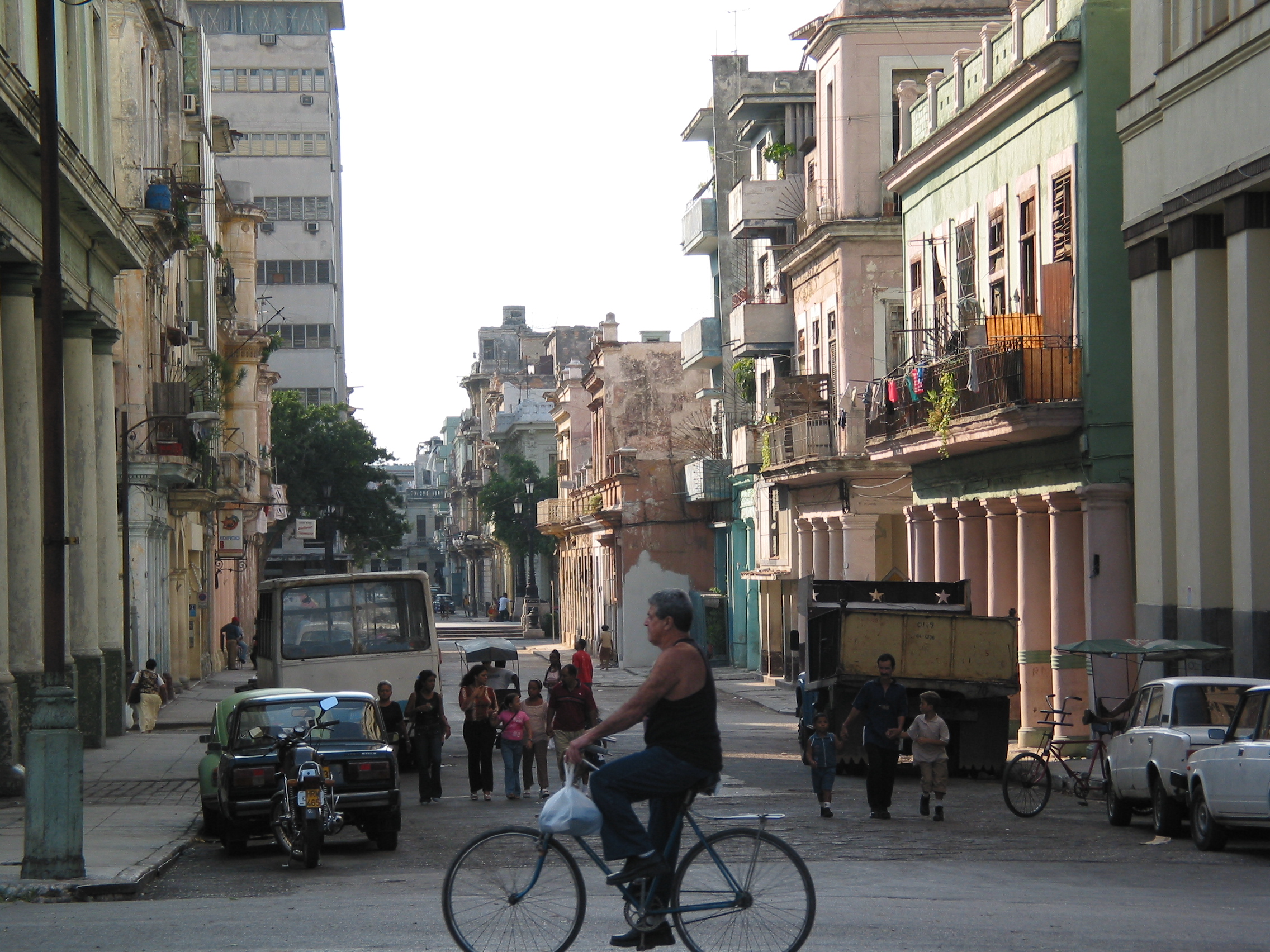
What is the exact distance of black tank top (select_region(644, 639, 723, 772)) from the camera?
27.0ft

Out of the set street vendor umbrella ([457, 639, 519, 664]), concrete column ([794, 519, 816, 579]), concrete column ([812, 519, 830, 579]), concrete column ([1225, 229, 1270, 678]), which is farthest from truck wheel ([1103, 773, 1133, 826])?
concrete column ([794, 519, 816, 579])

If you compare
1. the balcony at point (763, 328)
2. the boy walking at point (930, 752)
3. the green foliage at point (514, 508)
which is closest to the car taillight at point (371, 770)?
the boy walking at point (930, 752)

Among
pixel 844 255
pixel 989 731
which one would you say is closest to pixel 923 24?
pixel 844 255

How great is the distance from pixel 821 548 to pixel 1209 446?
1931 centimetres

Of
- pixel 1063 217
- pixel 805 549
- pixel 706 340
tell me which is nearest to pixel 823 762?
pixel 1063 217

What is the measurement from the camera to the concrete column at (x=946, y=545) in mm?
31094

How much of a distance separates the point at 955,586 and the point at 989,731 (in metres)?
3.02

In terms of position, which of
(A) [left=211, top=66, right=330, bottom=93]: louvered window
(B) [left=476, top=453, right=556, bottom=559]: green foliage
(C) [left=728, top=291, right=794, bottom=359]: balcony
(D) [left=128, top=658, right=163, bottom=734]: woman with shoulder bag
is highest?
(A) [left=211, top=66, right=330, bottom=93]: louvered window

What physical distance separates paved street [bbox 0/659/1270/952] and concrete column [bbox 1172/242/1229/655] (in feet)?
9.79

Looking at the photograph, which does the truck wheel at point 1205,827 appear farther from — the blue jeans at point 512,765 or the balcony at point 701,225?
the balcony at point 701,225

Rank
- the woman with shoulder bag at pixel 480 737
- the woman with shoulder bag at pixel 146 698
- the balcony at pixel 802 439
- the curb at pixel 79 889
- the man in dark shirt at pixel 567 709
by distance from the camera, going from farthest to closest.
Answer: the balcony at pixel 802 439 < the woman with shoulder bag at pixel 146 698 < the man in dark shirt at pixel 567 709 < the woman with shoulder bag at pixel 480 737 < the curb at pixel 79 889

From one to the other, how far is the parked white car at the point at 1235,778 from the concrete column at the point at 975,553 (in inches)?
564

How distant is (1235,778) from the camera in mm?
13914

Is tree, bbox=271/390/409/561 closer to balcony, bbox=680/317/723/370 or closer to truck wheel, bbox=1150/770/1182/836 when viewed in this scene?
balcony, bbox=680/317/723/370
